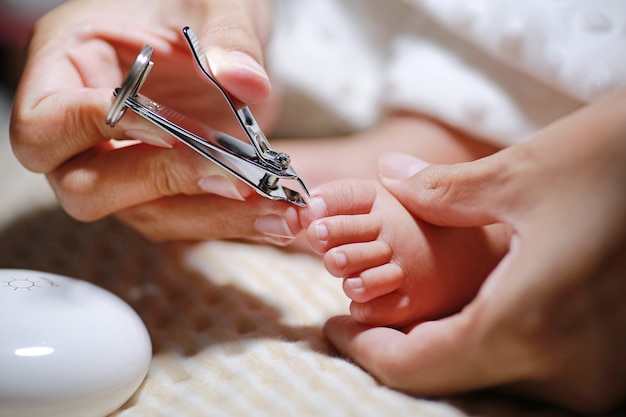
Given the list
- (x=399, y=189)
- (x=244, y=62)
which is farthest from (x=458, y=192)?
(x=244, y=62)

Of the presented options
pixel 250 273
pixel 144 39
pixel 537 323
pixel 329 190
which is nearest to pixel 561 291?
pixel 537 323

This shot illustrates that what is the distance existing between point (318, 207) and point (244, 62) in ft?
0.34

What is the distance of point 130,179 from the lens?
1.56ft

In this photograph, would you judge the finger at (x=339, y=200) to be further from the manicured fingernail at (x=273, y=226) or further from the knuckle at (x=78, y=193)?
the knuckle at (x=78, y=193)

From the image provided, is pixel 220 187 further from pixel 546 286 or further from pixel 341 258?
pixel 546 286

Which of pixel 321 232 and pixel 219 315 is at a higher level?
pixel 321 232

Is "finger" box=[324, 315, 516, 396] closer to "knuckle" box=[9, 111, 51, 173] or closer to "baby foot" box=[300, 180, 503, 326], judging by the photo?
"baby foot" box=[300, 180, 503, 326]

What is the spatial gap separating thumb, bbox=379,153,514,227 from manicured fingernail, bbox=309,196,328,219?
5 centimetres

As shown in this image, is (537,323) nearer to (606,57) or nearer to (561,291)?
(561,291)

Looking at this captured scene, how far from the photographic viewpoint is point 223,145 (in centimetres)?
42

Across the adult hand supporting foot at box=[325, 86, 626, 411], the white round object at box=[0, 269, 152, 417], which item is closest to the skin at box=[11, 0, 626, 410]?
the adult hand supporting foot at box=[325, 86, 626, 411]

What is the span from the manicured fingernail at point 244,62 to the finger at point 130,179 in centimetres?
7

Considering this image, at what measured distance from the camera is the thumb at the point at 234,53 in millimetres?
412

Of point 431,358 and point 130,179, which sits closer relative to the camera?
A: point 431,358
